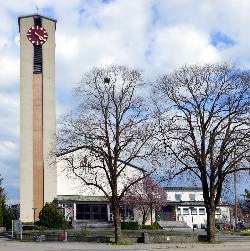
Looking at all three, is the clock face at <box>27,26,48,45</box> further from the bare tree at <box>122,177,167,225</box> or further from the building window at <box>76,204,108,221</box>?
the building window at <box>76,204,108,221</box>

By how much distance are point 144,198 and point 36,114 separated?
2100 cm

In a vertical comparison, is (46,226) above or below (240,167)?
below

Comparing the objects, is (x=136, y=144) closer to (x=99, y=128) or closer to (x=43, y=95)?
(x=99, y=128)

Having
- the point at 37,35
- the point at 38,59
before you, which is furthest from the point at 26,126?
the point at 37,35

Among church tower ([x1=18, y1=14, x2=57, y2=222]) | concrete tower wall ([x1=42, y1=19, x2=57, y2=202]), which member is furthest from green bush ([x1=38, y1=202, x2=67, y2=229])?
concrete tower wall ([x1=42, y1=19, x2=57, y2=202])

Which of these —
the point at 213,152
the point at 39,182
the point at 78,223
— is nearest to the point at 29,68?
the point at 39,182

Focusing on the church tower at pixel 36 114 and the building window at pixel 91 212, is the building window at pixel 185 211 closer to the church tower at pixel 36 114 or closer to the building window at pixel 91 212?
the building window at pixel 91 212

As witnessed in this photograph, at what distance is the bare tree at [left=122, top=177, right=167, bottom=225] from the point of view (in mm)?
79562

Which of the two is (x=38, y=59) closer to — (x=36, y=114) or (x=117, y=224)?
(x=36, y=114)

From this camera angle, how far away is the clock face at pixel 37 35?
75.5m

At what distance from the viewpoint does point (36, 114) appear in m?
73.8

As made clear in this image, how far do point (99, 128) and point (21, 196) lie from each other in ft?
120

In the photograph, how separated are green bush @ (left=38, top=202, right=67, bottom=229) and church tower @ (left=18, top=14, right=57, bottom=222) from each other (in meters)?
8.30

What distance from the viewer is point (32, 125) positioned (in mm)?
73438
